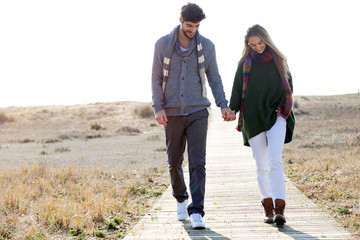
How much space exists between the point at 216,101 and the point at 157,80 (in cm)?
64

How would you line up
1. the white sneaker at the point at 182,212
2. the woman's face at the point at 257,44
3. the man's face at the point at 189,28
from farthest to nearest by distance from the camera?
the white sneaker at the point at 182,212 → the woman's face at the point at 257,44 → the man's face at the point at 189,28

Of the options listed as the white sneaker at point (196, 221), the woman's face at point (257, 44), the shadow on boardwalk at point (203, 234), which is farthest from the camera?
the woman's face at point (257, 44)

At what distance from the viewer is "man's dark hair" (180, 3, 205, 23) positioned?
4.30 metres

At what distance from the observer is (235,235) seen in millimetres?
4336

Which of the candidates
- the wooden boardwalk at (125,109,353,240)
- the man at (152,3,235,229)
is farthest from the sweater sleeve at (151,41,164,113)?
the wooden boardwalk at (125,109,353,240)

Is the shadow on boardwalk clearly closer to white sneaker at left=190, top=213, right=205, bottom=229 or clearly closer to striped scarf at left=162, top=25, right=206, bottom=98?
white sneaker at left=190, top=213, right=205, bottom=229

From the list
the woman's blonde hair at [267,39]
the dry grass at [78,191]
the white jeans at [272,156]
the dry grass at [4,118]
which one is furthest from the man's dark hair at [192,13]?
the dry grass at [4,118]

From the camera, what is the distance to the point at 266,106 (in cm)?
458

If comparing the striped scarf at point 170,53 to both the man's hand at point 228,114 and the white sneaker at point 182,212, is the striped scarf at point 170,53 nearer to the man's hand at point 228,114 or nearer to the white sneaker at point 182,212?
the man's hand at point 228,114

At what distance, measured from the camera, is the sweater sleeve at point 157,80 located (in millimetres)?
4621

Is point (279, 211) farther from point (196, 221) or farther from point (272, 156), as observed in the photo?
point (196, 221)

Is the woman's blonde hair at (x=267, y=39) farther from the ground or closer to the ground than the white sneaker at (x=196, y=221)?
farther from the ground

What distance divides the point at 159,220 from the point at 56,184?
4.31 metres

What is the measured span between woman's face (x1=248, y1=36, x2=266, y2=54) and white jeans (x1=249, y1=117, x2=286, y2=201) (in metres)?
0.71
